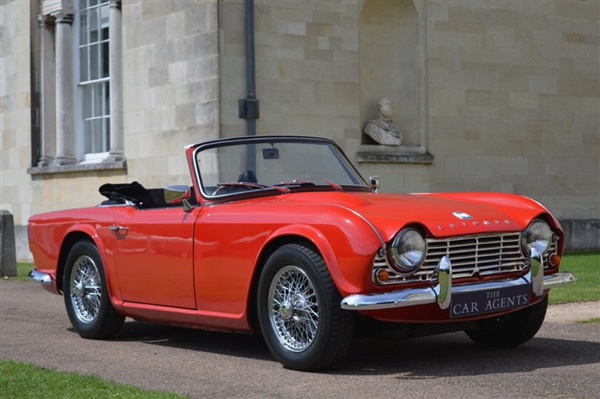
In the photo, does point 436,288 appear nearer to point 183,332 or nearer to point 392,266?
point 392,266

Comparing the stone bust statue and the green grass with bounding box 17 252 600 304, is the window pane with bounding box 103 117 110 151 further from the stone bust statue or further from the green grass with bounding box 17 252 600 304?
the stone bust statue

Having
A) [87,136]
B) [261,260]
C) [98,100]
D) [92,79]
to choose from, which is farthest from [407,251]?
[87,136]

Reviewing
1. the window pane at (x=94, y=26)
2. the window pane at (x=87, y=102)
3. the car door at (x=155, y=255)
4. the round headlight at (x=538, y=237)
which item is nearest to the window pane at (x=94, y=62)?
the window pane at (x=94, y=26)

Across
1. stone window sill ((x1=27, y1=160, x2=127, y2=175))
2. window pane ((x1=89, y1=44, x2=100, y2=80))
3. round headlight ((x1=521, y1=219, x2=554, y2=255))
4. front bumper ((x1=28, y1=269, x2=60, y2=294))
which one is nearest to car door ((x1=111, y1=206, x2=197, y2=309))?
front bumper ((x1=28, y1=269, x2=60, y2=294))

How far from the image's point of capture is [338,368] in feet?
22.8

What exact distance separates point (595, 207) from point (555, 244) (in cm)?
1391

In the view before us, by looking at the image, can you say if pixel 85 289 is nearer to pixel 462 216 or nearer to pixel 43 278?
pixel 43 278

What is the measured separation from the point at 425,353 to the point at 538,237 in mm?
1090

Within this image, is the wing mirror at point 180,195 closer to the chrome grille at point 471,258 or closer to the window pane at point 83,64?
the chrome grille at point 471,258

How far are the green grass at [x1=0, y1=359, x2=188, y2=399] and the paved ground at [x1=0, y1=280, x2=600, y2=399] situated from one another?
238mm

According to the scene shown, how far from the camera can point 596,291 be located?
39.0ft

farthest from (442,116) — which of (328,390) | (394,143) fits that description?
(328,390)

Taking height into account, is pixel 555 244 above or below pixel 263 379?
above

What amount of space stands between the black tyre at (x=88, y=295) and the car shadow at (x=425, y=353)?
0.66 feet
